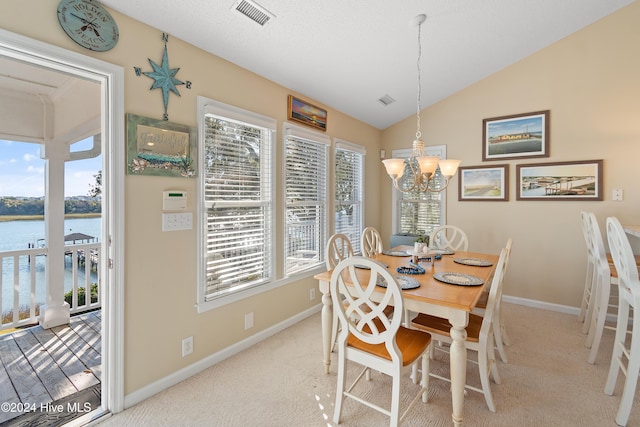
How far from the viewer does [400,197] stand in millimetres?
4891

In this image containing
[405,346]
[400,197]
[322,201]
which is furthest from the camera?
[400,197]

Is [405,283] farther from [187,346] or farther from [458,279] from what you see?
[187,346]

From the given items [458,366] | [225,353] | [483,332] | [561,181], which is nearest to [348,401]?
[458,366]

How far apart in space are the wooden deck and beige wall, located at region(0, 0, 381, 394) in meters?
0.68

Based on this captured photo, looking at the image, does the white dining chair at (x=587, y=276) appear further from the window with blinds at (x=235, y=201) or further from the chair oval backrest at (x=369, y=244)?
the window with blinds at (x=235, y=201)

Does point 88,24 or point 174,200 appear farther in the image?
point 174,200

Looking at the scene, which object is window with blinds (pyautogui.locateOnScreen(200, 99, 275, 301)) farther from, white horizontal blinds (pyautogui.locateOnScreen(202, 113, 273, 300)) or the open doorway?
the open doorway

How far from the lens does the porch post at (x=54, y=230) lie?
3.26m

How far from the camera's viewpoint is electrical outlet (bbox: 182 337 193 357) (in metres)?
2.26

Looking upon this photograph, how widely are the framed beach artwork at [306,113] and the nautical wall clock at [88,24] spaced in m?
1.66

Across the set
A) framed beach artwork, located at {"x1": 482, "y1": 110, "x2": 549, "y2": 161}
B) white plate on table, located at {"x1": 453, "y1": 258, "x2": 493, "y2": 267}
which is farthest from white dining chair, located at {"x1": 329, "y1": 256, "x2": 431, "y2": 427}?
framed beach artwork, located at {"x1": 482, "y1": 110, "x2": 549, "y2": 161}

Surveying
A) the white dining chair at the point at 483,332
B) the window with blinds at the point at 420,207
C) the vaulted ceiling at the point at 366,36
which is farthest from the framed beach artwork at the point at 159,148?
the window with blinds at the point at 420,207

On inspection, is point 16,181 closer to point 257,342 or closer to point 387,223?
point 257,342

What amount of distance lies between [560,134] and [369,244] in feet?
8.87
